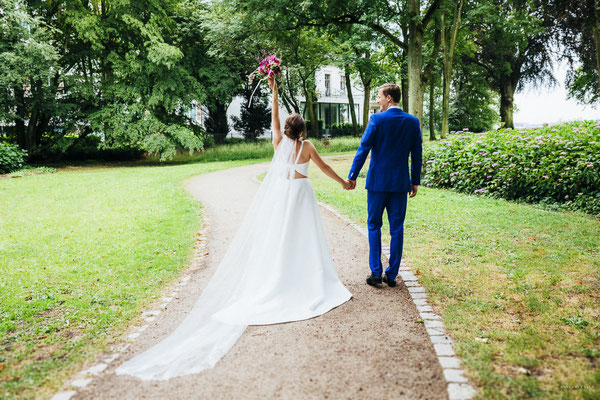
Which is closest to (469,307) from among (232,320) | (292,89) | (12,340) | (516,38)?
(232,320)

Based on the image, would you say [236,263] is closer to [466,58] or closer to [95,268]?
[95,268]

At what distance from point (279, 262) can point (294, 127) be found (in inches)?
59.2

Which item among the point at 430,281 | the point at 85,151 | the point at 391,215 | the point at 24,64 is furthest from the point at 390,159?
the point at 85,151

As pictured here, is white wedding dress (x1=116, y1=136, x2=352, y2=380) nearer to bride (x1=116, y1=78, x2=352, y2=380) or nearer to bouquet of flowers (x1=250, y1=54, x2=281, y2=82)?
bride (x1=116, y1=78, x2=352, y2=380)

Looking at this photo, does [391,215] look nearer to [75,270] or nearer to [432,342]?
[432,342]

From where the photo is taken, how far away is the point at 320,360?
3.46 m

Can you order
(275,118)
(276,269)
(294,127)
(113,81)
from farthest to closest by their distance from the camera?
1. (113,81)
2. (275,118)
3. (294,127)
4. (276,269)

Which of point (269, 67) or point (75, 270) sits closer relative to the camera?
point (269, 67)

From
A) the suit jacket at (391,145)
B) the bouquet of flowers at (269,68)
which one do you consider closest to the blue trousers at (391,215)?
the suit jacket at (391,145)

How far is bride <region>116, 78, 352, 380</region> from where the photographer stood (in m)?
4.36

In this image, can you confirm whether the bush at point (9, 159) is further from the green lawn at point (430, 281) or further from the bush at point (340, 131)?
the bush at point (340, 131)

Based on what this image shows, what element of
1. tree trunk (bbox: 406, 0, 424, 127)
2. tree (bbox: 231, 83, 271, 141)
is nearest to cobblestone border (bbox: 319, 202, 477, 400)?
tree trunk (bbox: 406, 0, 424, 127)

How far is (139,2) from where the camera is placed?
72.5ft

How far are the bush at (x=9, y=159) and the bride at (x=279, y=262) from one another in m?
18.7
